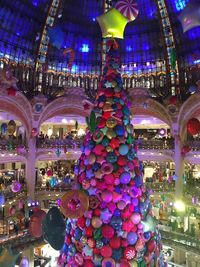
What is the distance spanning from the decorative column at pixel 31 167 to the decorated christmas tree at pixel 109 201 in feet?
69.1

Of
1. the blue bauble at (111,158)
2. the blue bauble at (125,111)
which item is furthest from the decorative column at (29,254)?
the blue bauble at (125,111)

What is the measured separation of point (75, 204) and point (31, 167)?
22046mm

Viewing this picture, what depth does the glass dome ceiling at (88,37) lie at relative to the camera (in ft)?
94.0

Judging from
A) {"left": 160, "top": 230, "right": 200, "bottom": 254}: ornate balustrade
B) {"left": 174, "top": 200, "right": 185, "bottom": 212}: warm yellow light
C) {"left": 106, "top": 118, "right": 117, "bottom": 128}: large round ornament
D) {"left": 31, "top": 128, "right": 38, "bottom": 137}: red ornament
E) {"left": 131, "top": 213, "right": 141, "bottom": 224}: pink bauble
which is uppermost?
{"left": 31, "top": 128, "right": 38, "bottom": 137}: red ornament

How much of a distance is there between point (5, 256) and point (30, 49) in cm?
2445

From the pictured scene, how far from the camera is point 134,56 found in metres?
32.3

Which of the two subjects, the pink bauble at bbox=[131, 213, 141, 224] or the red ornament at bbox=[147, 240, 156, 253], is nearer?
the pink bauble at bbox=[131, 213, 141, 224]

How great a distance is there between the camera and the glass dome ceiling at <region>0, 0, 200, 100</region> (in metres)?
28.6

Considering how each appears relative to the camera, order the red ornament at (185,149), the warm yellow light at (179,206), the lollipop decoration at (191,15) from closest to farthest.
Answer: the lollipop decoration at (191,15)
the red ornament at (185,149)
the warm yellow light at (179,206)

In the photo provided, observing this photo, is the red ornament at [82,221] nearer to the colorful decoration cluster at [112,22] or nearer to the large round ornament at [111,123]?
the large round ornament at [111,123]

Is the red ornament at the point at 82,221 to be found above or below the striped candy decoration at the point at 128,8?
below

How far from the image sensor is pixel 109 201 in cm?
790

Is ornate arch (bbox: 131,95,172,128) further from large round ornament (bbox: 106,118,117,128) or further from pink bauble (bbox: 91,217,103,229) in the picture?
pink bauble (bbox: 91,217,103,229)

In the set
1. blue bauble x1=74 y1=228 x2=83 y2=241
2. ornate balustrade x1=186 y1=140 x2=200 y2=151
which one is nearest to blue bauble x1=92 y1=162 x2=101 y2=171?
blue bauble x1=74 y1=228 x2=83 y2=241
